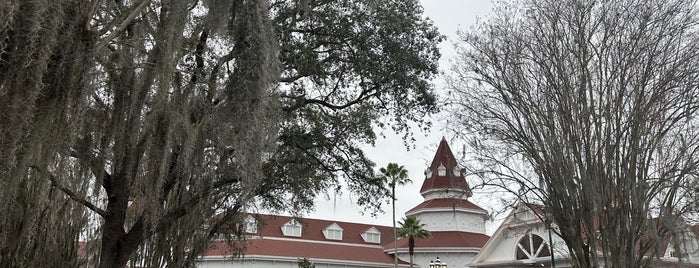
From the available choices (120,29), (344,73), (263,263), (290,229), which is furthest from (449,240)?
(120,29)

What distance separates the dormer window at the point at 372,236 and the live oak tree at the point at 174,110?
78.0ft

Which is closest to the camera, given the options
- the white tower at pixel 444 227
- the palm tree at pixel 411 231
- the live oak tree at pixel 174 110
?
the live oak tree at pixel 174 110

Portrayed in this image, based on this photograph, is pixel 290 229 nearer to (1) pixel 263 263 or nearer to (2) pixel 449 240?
(1) pixel 263 263

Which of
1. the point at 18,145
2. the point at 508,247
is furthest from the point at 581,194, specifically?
the point at 508,247

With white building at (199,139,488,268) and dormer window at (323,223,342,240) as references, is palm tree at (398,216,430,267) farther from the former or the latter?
dormer window at (323,223,342,240)

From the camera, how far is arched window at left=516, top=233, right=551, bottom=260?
27789 millimetres

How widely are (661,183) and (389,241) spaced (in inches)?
1214

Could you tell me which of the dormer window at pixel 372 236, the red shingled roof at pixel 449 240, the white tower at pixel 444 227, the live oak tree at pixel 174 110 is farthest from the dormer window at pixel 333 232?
the live oak tree at pixel 174 110

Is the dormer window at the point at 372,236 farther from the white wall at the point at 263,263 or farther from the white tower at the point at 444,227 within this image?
the white wall at the point at 263,263

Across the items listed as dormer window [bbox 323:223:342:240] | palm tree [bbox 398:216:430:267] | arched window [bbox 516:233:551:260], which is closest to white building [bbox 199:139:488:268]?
dormer window [bbox 323:223:342:240]

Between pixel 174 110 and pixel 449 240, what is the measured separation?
31.3 meters

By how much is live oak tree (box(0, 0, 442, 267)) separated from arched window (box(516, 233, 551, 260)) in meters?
15.4

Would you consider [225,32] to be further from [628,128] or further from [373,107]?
[628,128]

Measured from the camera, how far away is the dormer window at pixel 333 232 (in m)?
38.5
